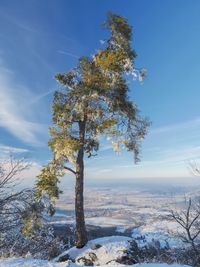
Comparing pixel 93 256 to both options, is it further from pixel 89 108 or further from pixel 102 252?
pixel 89 108

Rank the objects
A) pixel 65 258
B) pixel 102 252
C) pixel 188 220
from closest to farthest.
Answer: pixel 188 220 → pixel 102 252 → pixel 65 258

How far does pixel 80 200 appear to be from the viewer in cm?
1941

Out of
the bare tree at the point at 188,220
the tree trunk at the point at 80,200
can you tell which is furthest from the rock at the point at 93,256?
the bare tree at the point at 188,220

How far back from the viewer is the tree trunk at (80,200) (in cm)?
1911

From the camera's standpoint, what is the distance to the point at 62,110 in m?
20.1

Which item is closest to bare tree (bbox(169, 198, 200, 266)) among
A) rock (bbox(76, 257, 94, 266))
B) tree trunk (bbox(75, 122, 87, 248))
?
rock (bbox(76, 257, 94, 266))

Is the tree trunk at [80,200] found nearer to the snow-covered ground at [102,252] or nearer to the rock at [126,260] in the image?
the snow-covered ground at [102,252]

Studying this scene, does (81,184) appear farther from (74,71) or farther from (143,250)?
(74,71)

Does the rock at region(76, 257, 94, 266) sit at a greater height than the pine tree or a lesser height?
lesser

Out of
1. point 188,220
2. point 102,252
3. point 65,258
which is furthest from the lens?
point 65,258

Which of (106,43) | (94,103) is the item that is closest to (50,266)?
(94,103)

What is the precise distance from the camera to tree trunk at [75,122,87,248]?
19.1 metres

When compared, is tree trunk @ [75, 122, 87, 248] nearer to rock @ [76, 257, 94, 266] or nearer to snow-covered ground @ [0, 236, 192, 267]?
snow-covered ground @ [0, 236, 192, 267]

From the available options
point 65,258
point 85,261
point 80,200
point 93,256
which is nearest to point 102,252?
point 93,256
